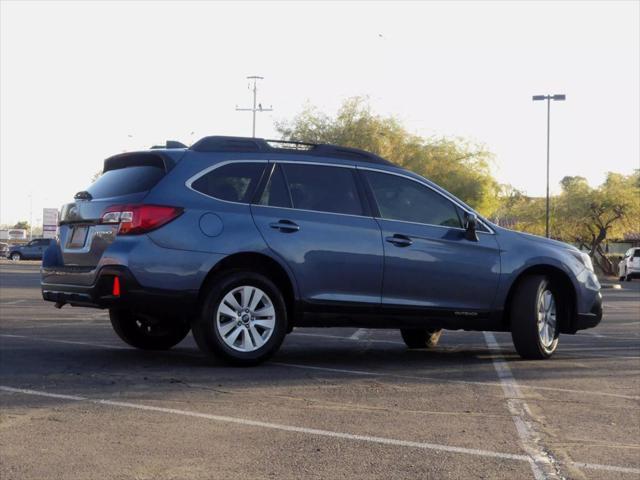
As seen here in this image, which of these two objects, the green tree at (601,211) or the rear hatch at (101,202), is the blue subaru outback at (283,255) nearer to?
the rear hatch at (101,202)

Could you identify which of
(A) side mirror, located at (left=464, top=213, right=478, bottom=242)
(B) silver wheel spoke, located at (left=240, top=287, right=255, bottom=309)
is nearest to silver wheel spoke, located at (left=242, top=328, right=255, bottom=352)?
(B) silver wheel spoke, located at (left=240, top=287, right=255, bottom=309)

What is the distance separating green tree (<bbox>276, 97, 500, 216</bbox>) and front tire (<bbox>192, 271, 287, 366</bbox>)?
184 ft

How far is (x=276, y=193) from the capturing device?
340 inches

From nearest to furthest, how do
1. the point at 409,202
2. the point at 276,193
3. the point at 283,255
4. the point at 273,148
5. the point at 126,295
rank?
the point at 126,295
the point at 283,255
the point at 276,193
the point at 273,148
the point at 409,202

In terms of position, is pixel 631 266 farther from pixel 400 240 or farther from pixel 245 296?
pixel 245 296

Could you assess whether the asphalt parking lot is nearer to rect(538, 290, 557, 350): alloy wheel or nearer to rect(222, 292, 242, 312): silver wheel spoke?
rect(538, 290, 557, 350): alloy wheel

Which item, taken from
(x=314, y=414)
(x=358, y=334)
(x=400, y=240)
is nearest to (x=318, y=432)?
(x=314, y=414)

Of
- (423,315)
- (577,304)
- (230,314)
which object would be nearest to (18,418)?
(230,314)

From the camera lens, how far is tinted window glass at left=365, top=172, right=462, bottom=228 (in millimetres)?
9156

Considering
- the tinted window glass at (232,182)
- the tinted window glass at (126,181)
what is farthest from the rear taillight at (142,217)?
the tinted window glass at (232,182)

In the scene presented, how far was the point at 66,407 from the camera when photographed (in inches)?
247

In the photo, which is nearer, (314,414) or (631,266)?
(314,414)

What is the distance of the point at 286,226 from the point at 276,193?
0.37 meters

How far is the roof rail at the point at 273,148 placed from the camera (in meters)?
8.68
